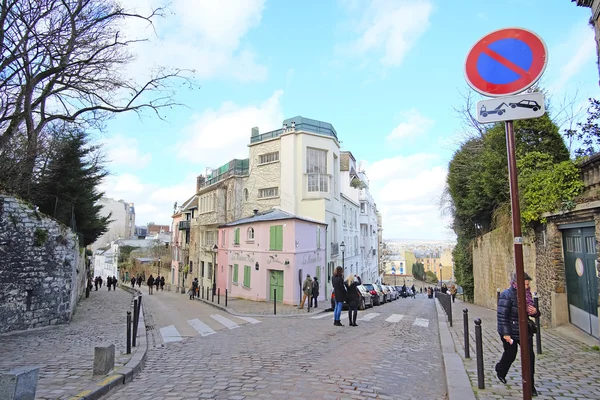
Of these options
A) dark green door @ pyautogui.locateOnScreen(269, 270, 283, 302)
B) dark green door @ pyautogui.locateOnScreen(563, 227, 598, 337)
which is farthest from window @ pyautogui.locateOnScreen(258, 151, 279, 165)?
dark green door @ pyautogui.locateOnScreen(563, 227, 598, 337)

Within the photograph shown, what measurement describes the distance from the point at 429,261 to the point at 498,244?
541 ft

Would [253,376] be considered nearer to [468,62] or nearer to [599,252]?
[468,62]

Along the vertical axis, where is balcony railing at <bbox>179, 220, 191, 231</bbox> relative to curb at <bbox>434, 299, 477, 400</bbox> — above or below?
above

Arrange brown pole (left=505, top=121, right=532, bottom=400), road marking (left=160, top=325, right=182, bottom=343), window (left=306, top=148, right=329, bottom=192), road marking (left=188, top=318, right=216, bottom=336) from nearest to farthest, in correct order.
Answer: brown pole (left=505, top=121, right=532, bottom=400) < road marking (left=160, top=325, right=182, bottom=343) < road marking (left=188, top=318, right=216, bottom=336) < window (left=306, top=148, right=329, bottom=192)

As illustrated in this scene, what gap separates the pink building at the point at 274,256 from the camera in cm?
2019

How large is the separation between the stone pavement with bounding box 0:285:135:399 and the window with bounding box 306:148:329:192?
54.9 ft

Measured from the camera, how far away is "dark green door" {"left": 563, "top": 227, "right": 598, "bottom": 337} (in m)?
7.50

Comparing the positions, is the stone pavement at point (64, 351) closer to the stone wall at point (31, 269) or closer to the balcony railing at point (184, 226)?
the stone wall at point (31, 269)

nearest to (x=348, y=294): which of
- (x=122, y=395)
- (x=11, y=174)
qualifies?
(x=122, y=395)

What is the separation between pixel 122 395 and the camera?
5.11 meters

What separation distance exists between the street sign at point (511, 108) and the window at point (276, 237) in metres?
17.5

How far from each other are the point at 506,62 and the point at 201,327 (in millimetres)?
10887

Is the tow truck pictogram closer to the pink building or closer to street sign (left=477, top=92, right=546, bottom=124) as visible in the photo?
street sign (left=477, top=92, right=546, bottom=124)

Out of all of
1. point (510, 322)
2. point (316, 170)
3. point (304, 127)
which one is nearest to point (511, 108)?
point (510, 322)
